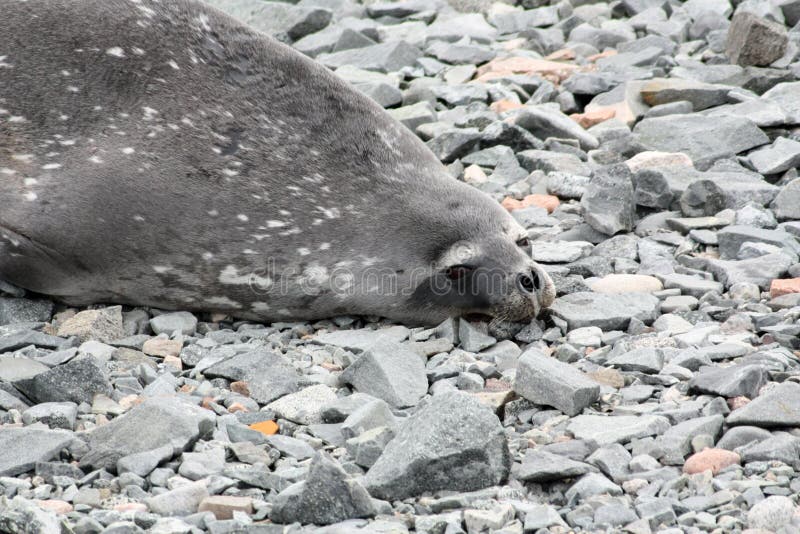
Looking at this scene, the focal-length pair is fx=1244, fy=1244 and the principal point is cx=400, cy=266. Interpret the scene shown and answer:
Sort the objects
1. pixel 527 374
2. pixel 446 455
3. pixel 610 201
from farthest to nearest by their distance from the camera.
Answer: pixel 610 201
pixel 527 374
pixel 446 455

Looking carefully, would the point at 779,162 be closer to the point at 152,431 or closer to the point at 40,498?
the point at 152,431

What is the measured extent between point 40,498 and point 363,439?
1.13 metres

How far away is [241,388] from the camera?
205 inches

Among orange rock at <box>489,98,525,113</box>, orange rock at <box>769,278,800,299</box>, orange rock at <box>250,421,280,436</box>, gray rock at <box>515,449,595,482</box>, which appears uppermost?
gray rock at <box>515,449,595,482</box>

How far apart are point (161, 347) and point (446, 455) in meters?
2.02

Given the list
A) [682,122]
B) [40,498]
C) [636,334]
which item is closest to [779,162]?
[682,122]

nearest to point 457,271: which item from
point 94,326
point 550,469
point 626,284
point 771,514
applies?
point 626,284

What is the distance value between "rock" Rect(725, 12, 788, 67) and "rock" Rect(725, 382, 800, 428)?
210 inches

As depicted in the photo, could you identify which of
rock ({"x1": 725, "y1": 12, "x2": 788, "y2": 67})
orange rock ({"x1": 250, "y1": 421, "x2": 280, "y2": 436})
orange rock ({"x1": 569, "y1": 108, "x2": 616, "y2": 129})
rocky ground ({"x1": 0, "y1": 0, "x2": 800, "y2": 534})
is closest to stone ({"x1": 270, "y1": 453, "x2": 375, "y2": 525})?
rocky ground ({"x1": 0, "y1": 0, "x2": 800, "y2": 534})

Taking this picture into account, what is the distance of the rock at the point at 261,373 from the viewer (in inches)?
203

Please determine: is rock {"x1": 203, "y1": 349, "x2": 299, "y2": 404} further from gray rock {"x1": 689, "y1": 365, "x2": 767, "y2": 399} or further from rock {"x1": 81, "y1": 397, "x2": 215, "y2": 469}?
gray rock {"x1": 689, "y1": 365, "x2": 767, "y2": 399}

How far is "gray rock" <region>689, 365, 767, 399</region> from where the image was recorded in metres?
4.75

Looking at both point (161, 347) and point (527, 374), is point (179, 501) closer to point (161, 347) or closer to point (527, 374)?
point (527, 374)

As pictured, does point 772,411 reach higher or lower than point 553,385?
higher
